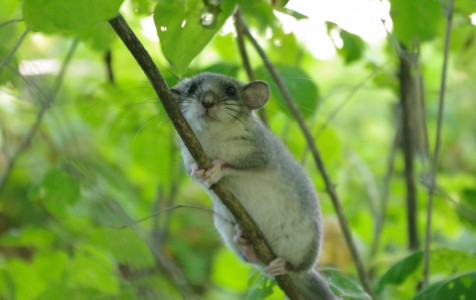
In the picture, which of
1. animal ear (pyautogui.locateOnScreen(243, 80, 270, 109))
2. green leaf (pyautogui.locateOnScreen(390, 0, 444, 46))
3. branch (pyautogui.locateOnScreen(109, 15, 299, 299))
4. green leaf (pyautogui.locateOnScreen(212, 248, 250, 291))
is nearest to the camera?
branch (pyautogui.locateOnScreen(109, 15, 299, 299))

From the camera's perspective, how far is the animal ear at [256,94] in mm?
2408

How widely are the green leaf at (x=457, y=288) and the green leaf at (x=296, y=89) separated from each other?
3.35 feet

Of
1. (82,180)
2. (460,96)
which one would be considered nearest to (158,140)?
(82,180)

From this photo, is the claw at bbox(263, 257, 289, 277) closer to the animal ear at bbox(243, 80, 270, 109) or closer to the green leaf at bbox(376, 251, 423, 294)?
the green leaf at bbox(376, 251, 423, 294)

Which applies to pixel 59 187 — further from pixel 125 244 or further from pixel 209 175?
pixel 209 175

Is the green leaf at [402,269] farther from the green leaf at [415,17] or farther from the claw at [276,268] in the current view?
the green leaf at [415,17]

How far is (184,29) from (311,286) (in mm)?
1498

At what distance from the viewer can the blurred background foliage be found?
6.22 feet

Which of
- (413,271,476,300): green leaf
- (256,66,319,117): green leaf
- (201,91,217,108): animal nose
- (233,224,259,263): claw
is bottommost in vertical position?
(413,271,476,300): green leaf

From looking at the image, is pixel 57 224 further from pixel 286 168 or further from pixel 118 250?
pixel 286 168

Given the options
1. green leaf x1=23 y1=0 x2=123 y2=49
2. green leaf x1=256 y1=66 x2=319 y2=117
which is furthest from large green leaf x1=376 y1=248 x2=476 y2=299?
green leaf x1=23 y1=0 x2=123 y2=49

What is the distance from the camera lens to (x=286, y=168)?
264 cm

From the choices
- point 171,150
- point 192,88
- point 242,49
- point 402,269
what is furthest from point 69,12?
point 171,150

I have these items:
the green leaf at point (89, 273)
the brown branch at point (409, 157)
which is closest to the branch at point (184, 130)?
the green leaf at point (89, 273)
